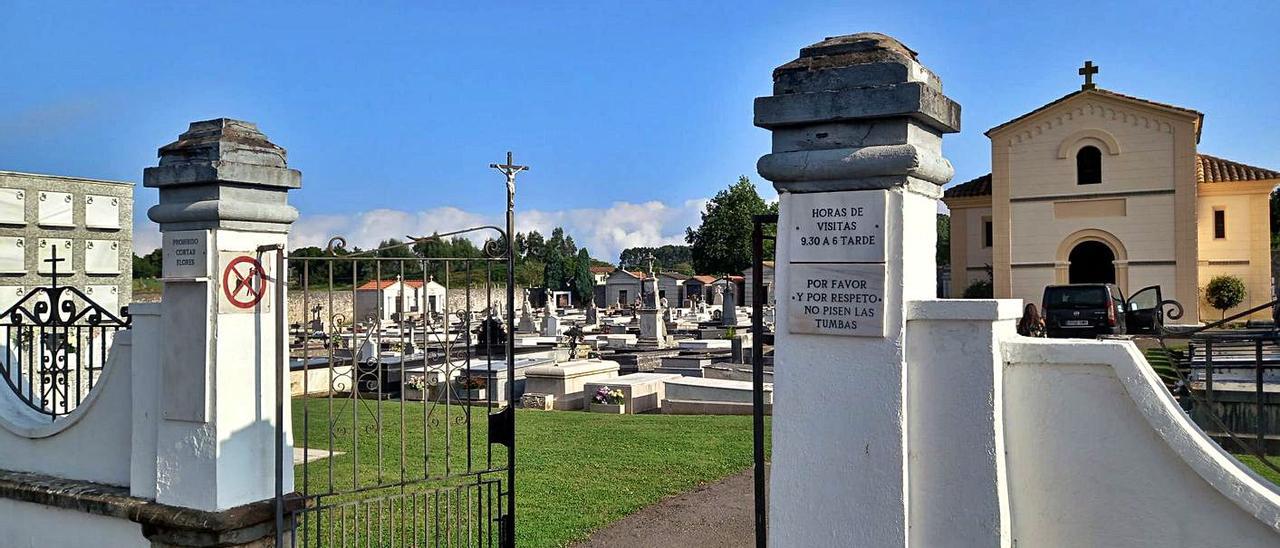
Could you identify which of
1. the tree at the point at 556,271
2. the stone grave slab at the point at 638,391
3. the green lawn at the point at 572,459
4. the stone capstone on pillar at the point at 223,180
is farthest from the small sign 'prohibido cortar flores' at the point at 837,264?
the tree at the point at 556,271

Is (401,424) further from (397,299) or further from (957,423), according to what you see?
(397,299)

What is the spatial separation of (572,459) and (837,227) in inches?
263

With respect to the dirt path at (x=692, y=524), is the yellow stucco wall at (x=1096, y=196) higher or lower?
higher

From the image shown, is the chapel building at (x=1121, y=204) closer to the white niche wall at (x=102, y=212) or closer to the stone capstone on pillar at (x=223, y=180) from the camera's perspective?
the white niche wall at (x=102, y=212)

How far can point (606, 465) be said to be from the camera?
9500 mm

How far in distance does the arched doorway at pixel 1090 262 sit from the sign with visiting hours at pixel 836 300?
30774 mm

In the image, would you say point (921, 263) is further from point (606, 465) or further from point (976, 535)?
point (606, 465)

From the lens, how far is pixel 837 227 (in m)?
3.66

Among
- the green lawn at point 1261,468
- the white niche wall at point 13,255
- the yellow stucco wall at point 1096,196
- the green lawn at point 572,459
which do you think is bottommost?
the green lawn at point 572,459

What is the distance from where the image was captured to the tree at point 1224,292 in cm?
2970

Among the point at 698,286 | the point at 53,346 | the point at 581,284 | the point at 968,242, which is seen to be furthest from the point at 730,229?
the point at 53,346

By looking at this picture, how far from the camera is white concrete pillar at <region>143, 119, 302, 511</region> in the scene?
4938 mm

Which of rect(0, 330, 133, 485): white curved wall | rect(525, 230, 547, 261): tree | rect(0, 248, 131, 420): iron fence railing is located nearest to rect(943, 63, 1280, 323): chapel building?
rect(525, 230, 547, 261): tree

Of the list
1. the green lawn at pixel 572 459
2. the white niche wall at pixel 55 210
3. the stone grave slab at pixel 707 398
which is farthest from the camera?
the stone grave slab at pixel 707 398
